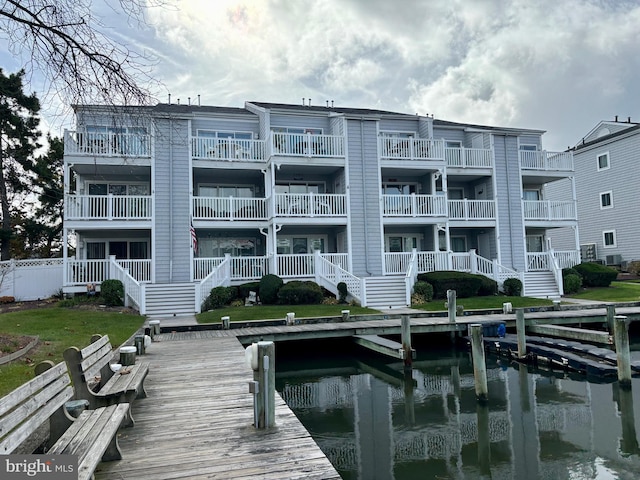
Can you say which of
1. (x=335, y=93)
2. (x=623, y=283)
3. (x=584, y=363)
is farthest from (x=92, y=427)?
(x=623, y=283)

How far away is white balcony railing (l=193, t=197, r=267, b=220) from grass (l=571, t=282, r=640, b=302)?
16380mm

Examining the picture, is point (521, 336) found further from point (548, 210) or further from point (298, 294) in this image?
point (548, 210)

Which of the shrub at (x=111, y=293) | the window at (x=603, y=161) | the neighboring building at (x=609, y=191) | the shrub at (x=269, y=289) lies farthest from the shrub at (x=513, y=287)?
the shrub at (x=111, y=293)

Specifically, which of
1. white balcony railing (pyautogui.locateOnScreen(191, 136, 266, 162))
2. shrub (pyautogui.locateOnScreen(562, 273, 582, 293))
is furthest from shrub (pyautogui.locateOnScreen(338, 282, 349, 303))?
shrub (pyautogui.locateOnScreen(562, 273, 582, 293))

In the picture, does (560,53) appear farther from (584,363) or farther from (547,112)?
(584,363)

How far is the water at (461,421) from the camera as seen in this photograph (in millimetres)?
6469

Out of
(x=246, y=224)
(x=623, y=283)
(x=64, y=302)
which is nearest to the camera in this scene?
(x=64, y=302)

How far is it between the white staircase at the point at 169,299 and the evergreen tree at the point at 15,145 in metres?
12.2

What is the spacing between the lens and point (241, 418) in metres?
4.97

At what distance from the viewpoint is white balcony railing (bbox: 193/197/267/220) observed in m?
21.1

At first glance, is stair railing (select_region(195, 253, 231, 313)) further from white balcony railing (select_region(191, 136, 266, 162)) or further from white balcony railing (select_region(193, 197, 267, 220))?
white balcony railing (select_region(191, 136, 266, 162))

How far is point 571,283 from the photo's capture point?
874 inches

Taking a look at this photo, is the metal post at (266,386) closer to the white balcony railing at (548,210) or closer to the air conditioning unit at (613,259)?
the white balcony railing at (548,210)

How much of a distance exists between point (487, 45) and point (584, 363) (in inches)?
580
